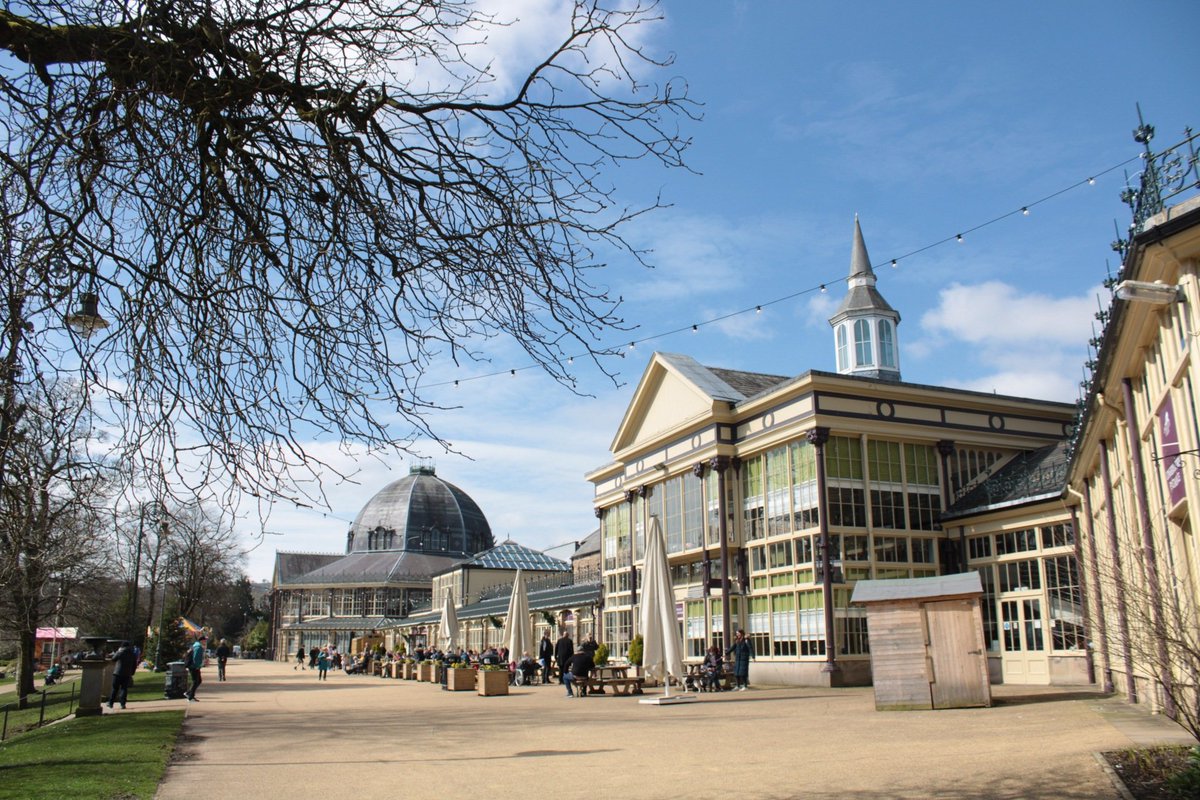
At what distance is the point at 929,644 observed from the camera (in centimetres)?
1525

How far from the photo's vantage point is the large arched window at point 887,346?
129ft

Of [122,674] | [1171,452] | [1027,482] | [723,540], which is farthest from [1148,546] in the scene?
[122,674]

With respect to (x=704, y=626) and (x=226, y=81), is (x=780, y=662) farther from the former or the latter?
(x=226, y=81)

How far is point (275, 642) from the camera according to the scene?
94.9 metres

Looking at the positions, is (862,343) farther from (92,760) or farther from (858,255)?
(92,760)

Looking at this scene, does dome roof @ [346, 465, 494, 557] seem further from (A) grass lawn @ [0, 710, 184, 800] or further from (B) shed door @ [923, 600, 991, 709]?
(B) shed door @ [923, 600, 991, 709]

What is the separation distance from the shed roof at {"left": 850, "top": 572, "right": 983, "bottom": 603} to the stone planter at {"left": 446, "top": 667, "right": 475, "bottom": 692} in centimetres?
1438

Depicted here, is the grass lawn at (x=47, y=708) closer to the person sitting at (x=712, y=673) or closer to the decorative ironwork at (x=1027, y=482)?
the person sitting at (x=712, y=673)

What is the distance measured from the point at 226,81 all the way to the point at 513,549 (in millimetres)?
70463

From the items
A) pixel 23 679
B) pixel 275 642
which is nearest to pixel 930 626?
pixel 23 679

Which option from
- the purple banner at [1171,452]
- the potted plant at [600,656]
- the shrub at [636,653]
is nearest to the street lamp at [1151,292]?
the purple banner at [1171,452]

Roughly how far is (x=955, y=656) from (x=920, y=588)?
3.79 ft

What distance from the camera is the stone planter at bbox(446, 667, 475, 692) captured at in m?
27.4

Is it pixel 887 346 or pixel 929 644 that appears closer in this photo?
pixel 929 644
